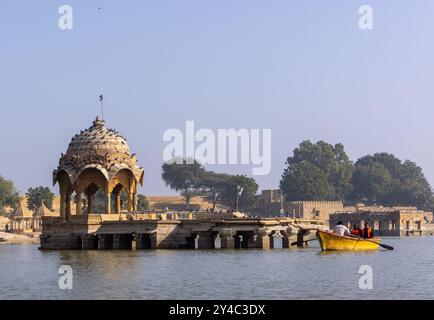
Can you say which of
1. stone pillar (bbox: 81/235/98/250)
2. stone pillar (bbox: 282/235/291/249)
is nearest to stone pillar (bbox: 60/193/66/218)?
stone pillar (bbox: 81/235/98/250)

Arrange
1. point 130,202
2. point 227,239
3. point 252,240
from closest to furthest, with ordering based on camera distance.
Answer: point 227,239, point 252,240, point 130,202

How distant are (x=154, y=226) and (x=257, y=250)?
8.37 meters

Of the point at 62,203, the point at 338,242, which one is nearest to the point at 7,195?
the point at 62,203

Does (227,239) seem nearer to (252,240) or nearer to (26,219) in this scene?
(252,240)

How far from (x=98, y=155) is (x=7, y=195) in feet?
329

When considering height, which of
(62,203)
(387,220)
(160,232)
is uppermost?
(62,203)

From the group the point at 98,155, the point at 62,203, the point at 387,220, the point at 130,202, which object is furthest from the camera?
the point at 387,220

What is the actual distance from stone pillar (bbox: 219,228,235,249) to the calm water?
443 centimetres

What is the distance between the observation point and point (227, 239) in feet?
271

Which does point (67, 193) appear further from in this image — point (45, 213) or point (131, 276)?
point (45, 213)

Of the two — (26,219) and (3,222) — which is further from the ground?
(26,219)

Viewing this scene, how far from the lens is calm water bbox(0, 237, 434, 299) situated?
152 feet

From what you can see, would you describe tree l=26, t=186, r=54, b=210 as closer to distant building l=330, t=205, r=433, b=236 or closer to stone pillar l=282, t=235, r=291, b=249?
distant building l=330, t=205, r=433, b=236
